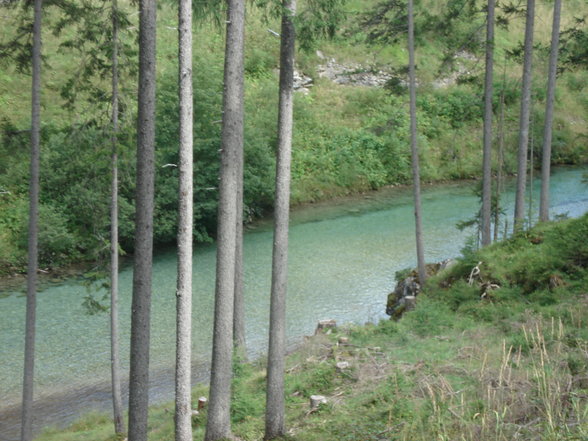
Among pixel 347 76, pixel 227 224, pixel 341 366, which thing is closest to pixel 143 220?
pixel 227 224

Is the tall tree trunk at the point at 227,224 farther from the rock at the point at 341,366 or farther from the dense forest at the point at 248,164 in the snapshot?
the rock at the point at 341,366

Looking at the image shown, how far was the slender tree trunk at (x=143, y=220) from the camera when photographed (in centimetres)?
890

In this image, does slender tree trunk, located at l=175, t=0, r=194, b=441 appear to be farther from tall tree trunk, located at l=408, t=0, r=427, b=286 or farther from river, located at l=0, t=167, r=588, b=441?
tall tree trunk, located at l=408, t=0, r=427, b=286

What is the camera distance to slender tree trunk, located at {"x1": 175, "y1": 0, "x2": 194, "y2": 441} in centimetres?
910

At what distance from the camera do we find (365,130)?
135ft

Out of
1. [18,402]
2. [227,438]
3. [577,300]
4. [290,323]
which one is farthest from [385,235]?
[227,438]

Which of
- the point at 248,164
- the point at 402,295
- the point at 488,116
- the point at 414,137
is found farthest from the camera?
the point at 248,164

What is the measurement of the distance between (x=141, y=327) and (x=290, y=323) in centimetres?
1037

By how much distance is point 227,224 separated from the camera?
9.76m

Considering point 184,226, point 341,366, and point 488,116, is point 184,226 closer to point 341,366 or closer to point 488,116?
point 341,366

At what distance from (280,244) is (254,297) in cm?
1174

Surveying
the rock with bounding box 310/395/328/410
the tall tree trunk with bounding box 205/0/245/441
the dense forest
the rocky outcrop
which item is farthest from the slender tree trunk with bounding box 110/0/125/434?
the rocky outcrop

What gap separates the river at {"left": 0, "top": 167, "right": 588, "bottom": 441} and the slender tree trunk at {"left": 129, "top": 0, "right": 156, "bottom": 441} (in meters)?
6.24

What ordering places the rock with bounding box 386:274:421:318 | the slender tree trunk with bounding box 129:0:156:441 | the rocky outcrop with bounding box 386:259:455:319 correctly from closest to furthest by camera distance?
the slender tree trunk with bounding box 129:0:156:441, the rocky outcrop with bounding box 386:259:455:319, the rock with bounding box 386:274:421:318
